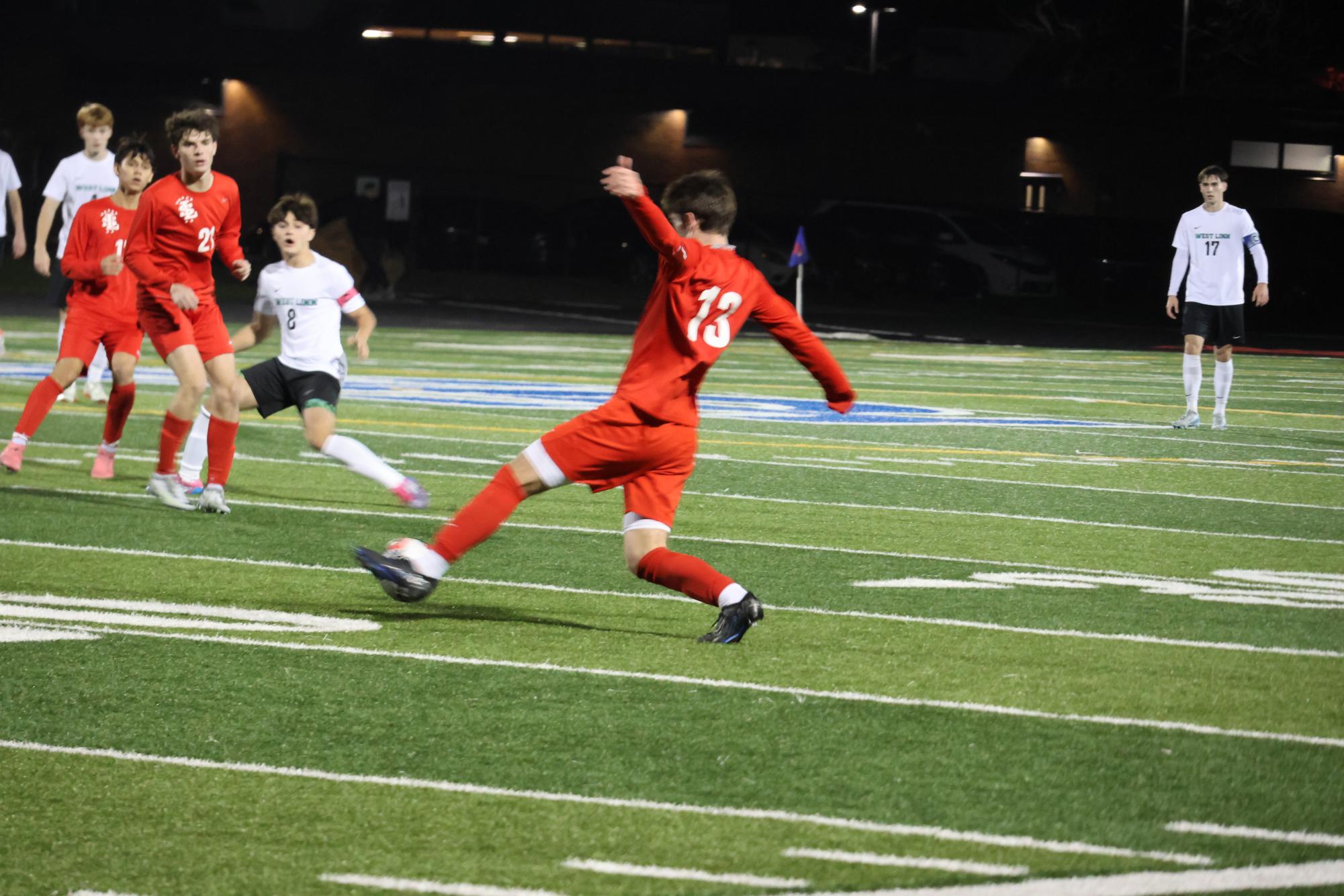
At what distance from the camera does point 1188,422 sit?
16.6m

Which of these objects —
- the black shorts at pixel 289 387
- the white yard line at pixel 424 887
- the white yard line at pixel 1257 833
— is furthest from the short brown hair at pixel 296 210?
the white yard line at pixel 1257 833

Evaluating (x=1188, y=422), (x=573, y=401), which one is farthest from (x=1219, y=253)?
(x=573, y=401)

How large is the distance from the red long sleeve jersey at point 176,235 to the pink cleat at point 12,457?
5.35 feet

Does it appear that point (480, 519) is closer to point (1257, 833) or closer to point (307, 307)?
point (1257, 833)

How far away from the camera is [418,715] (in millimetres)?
5816

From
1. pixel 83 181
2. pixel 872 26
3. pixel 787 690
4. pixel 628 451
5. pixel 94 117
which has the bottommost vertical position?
pixel 787 690

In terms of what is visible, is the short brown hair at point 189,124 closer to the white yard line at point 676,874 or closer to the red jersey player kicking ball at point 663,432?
the red jersey player kicking ball at point 663,432

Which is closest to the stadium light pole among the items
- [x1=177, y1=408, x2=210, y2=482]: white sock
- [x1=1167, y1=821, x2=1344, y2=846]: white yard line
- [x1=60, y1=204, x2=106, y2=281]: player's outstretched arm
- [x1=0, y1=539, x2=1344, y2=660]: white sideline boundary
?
[x1=60, y1=204, x2=106, y2=281]: player's outstretched arm

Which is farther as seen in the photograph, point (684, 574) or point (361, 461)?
point (361, 461)

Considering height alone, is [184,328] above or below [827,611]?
above

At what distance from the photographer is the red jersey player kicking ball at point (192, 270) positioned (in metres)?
10.0

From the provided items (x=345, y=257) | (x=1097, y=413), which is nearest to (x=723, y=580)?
(x=1097, y=413)

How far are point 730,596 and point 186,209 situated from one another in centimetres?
461

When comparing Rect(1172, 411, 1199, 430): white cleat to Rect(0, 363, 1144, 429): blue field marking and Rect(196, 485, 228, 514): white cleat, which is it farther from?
Rect(196, 485, 228, 514): white cleat
